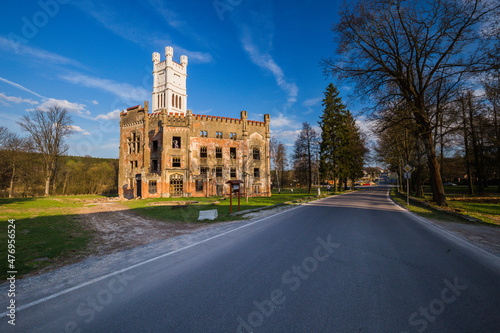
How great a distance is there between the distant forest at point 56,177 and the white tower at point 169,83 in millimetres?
25234

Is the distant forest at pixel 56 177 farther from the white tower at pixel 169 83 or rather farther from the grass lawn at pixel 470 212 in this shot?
the grass lawn at pixel 470 212

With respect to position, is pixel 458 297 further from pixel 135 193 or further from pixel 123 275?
pixel 135 193

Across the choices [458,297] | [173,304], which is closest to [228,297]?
[173,304]

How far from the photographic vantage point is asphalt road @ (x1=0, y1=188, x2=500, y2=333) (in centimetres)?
262

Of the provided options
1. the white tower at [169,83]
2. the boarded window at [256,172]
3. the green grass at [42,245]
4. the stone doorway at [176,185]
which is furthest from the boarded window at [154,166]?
the white tower at [169,83]

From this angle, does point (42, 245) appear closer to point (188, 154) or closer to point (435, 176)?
point (435, 176)

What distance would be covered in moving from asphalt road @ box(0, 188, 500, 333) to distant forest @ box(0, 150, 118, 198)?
42371mm

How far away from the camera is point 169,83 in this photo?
212ft

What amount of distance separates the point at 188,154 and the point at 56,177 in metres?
30.5

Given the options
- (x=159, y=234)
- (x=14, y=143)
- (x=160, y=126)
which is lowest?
(x=159, y=234)

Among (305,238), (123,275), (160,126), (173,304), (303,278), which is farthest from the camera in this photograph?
(160,126)

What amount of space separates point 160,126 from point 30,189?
26.6 metres

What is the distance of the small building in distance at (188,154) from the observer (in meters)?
32.1

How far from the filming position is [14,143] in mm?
33562
